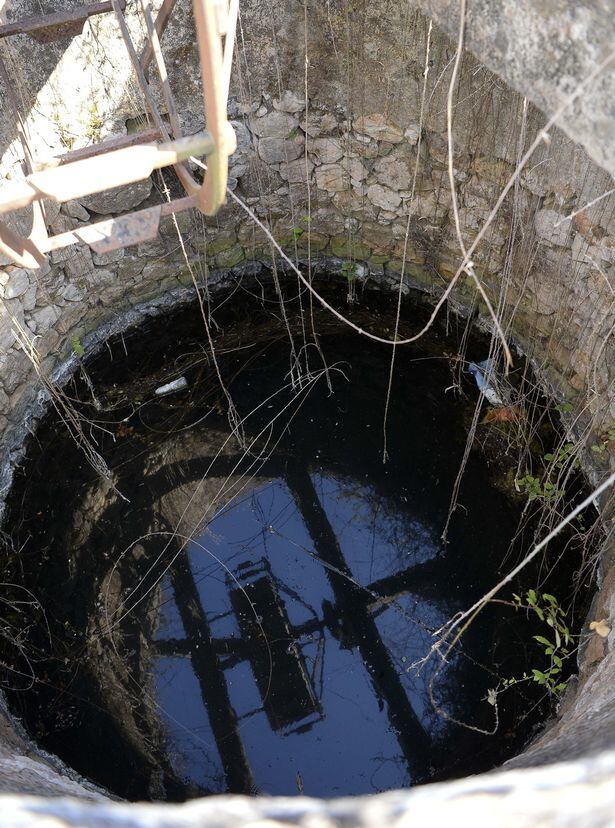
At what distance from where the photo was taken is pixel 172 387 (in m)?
3.56

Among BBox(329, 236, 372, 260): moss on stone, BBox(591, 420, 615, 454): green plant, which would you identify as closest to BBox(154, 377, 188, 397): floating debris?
BBox(329, 236, 372, 260): moss on stone

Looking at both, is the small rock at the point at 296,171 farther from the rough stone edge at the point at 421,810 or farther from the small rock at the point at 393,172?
the rough stone edge at the point at 421,810

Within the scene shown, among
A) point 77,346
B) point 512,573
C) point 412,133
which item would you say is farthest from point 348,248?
point 512,573

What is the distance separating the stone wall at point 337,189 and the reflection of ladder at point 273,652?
1.19 meters

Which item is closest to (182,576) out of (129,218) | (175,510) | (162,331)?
(175,510)

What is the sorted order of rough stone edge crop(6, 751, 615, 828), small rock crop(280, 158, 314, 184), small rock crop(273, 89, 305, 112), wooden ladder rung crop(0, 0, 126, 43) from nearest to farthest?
rough stone edge crop(6, 751, 615, 828)
wooden ladder rung crop(0, 0, 126, 43)
small rock crop(273, 89, 305, 112)
small rock crop(280, 158, 314, 184)

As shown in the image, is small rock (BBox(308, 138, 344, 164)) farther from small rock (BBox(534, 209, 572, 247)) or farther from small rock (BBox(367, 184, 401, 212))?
small rock (BBox(534, 209, 572, 247))

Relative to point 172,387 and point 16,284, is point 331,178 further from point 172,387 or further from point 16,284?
point 16,284

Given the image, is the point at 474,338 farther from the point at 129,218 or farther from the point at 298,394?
the point at 129,218

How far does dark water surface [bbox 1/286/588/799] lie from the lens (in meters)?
2.62

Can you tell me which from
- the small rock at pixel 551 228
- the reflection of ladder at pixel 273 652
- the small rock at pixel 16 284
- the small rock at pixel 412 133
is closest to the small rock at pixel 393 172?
the small rock at pixel 412 133

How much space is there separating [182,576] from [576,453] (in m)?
1.77

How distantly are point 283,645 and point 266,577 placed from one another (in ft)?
0.98

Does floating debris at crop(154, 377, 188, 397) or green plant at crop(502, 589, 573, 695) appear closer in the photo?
green plant at crop(502, 589, 573, 695)
